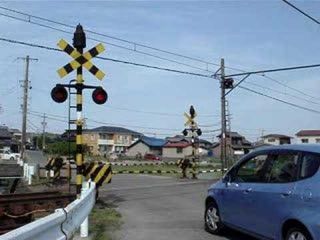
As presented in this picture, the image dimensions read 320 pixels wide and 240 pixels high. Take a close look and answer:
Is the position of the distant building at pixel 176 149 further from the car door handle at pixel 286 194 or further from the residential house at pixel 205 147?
the car door handle at pixel 286 194

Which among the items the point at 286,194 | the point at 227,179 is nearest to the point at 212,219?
the point at 227,179

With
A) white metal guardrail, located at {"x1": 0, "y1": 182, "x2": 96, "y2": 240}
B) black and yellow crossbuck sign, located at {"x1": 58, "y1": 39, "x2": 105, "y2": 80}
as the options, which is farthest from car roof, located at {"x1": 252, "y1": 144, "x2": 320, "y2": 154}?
black and yellow crossbuck sign, located at {"x1": 58, "y1": 39, "x2": 105, "y2": 80}

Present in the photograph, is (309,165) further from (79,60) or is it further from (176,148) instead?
(176,148)

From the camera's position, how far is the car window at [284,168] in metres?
8.91

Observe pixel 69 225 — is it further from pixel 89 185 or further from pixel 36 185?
pixel 36 185

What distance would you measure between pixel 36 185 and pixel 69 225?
17.6 metres

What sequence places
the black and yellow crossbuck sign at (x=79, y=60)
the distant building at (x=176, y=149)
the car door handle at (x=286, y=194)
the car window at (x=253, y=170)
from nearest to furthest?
the car door handle at (x=286, y=194) < the car window at (x=253, y=170) < the black and yellow crossbuck sign at (x=79, y=60) < the distant building at (x=176, y=149)

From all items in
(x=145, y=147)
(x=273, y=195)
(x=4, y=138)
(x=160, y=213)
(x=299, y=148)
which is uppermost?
(x=4, y=138)

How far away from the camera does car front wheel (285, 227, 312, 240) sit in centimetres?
820

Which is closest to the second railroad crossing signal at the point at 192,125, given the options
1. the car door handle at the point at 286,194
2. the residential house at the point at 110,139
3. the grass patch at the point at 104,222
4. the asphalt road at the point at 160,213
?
the asphalt road at the point at 160,213

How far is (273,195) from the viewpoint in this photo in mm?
9125

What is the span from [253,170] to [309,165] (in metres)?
1.84

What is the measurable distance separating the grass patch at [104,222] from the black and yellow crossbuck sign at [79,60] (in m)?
3.17

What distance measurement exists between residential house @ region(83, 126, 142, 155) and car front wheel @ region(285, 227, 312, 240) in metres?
129
